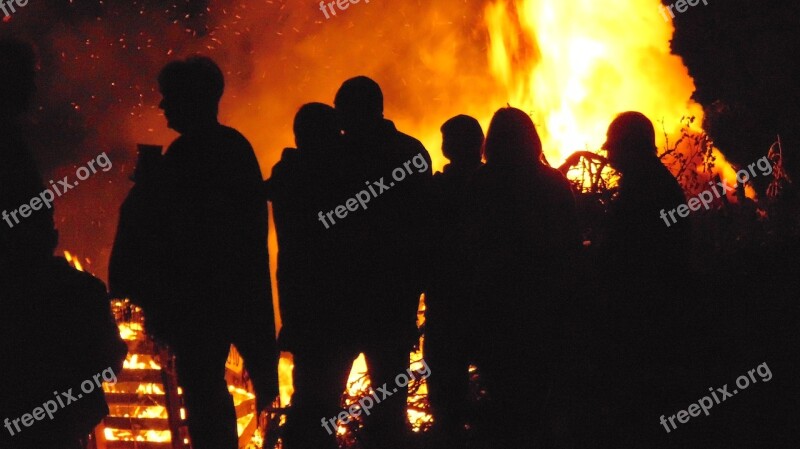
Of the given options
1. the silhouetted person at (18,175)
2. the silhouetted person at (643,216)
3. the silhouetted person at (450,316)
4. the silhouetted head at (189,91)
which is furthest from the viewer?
the silhouetted person at (643,216)

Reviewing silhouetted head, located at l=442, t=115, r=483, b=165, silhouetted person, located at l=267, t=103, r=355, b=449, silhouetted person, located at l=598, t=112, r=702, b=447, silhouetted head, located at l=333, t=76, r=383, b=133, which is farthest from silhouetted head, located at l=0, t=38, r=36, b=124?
silhouetted person, located at l=598, t=112, r=702, b=447

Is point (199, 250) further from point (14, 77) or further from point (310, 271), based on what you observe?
point (14, 77)

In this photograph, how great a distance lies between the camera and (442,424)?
3564mm

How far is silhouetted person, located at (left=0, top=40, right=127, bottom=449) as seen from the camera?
2641mm

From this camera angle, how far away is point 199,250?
114 inches

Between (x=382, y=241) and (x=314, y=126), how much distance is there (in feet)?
2.05

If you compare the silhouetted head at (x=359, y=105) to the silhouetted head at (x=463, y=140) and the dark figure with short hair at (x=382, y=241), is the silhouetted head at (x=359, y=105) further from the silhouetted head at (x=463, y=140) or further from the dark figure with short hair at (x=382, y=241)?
the silhouetted head at (x=463, y=140)

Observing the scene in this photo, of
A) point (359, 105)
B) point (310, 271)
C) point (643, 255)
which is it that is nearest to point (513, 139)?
point (359, 105)

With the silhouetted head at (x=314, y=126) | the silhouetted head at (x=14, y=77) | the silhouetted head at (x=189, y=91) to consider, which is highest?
the silhouetted head at (x=14, y=77)

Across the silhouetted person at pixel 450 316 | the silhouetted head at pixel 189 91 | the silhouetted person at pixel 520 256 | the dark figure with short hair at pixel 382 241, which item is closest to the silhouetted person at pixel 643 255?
the silhouetted person at pixel 520 256

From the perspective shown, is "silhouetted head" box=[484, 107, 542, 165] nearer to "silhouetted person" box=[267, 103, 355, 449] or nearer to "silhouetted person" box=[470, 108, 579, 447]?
"silhouetted person" box=[470, 108, 579, 447]

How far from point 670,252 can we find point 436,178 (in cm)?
133

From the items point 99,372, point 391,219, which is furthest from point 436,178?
point 99,372

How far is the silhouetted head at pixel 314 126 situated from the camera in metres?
3.06
